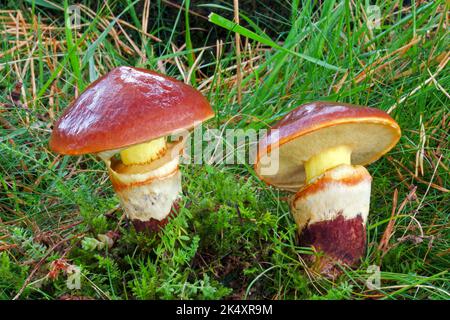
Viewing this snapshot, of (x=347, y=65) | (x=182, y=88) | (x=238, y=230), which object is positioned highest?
(x=182, y=88)

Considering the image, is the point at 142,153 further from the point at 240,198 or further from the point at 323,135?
the point at 323,135

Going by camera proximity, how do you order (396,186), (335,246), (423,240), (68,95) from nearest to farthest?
(335,246) < (423,240) < (396,186) < (68,95)

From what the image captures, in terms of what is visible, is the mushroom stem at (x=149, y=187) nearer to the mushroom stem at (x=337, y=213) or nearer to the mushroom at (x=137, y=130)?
A: the mushroom at (x=137, y=130)

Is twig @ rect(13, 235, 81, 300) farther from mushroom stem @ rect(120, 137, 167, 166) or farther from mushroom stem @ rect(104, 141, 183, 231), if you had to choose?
mushroom stem @ rect(120, 137, 167, 166)

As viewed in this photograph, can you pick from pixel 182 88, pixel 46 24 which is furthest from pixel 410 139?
pixel 46 24

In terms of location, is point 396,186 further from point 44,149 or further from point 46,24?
point 46,24
